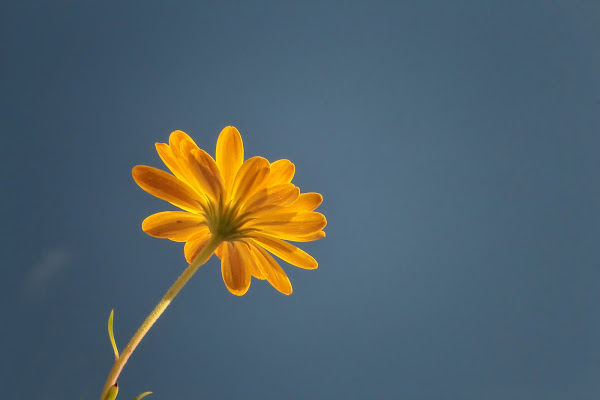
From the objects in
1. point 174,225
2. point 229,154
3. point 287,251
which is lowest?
point 174,225

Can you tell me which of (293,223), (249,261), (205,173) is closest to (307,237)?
(293,223)

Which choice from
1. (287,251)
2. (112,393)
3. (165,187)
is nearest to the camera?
(112,393)

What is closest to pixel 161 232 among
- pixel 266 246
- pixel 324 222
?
pixel 266 246

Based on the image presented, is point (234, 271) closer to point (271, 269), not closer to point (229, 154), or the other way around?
point (271, 269)

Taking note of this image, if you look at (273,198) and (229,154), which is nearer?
(273,198)

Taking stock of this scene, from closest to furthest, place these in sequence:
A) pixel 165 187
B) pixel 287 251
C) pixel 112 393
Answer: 1. pixel 112 393
2. pixel 165 187
3. pixel 287 251

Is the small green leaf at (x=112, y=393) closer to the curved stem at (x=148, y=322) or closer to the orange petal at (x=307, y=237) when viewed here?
the curved stem at (x=148, y=322)

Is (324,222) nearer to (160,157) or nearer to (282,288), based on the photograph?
(282,288)
